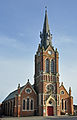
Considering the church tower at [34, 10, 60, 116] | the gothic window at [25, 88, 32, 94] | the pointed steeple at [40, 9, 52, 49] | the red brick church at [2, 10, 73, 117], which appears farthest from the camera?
the pointed steeple at [40, 9, 52, 49]

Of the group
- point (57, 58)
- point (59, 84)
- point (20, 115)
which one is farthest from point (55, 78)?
point (20, 115)

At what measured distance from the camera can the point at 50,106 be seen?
62.8 metres

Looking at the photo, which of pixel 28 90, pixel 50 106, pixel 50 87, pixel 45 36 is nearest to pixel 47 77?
pixel 50 87

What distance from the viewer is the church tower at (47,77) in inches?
2456

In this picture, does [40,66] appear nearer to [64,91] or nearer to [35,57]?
[35,57]

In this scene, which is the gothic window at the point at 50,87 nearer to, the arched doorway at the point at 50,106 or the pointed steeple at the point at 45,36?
the arched doorway at the point at 50,106

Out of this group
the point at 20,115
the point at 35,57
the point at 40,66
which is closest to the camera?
the point at 20,115

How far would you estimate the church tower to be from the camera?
62375 millimetres

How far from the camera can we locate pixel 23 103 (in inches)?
2453

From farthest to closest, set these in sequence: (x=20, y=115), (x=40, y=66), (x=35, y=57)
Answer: (x=35, y=57), (x=40, y=66), (x=20, y=115)

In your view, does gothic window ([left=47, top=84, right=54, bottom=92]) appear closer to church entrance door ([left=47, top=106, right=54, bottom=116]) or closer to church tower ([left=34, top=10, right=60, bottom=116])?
church tower ([left=34, top=10, right=60, bottom=116])

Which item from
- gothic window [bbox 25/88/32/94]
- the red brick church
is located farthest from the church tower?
gothic window [bbox 25/88/32/94]

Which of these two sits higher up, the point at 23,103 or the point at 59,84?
the point at 59,84

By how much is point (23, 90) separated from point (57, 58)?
48.7 ft
